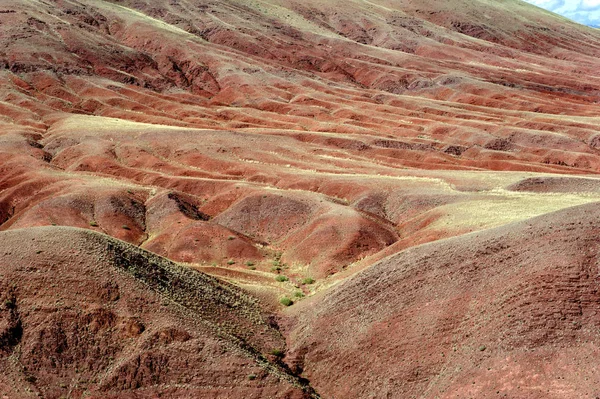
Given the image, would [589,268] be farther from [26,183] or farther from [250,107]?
[250,107]

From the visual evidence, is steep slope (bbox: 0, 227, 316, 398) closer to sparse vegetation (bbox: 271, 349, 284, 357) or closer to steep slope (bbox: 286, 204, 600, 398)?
sparse vegetation (bbox: 271, 349, 284, 357)

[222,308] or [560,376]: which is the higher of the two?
[560,376]

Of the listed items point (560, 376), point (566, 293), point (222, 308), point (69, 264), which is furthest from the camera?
point (222, 308)

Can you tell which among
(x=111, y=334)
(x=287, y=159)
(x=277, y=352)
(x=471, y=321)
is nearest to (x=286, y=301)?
(x=277, y=352)

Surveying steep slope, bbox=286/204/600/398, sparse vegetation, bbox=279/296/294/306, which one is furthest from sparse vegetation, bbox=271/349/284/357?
sparse vegetation, bbox=279/296/294/306

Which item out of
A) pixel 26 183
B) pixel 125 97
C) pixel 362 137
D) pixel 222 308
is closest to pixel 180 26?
pixel 125 97

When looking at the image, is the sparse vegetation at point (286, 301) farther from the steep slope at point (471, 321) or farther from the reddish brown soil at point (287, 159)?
the steep slope at point (471, 321)
